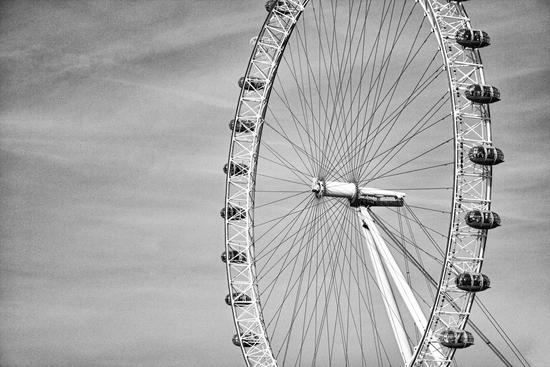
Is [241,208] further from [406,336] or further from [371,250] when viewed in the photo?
[406,336]

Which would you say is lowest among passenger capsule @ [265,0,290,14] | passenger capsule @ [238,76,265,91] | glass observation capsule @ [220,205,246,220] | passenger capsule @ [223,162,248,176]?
glass observation capsule @ [220,205,246,220]

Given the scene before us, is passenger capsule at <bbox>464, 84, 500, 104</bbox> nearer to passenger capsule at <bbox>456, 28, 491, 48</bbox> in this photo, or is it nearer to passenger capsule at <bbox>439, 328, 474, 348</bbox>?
passenger capsule at <bbox>456, 28, 491, 48</bbox>

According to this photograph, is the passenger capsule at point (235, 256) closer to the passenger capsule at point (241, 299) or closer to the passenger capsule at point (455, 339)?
the passenger capsule at point (241, 299)

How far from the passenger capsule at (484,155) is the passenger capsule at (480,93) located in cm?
179

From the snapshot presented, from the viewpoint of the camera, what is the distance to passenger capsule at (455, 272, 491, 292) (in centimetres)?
2908

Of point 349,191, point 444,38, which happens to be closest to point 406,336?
point 349,191

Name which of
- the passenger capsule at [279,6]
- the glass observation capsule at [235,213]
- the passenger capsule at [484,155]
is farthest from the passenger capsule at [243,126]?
the passenger capsule at [484,155]

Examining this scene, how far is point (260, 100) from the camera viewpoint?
43.2m

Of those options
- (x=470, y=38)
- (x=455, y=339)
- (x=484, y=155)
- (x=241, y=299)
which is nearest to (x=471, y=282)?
(x=455, y=339)

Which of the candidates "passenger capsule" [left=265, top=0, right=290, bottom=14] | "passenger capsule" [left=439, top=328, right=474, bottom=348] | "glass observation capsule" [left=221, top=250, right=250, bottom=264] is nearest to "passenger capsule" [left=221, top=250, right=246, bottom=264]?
"glass observation capsule" [left=221, top=250, right=250, bottom=264]

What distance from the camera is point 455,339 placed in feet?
95.5

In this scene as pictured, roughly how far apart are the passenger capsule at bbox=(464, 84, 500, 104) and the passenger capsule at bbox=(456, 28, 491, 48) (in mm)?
1667

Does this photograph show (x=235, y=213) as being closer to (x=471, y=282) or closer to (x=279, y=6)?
(x=279, y=6)

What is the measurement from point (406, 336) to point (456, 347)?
15.8 feet
